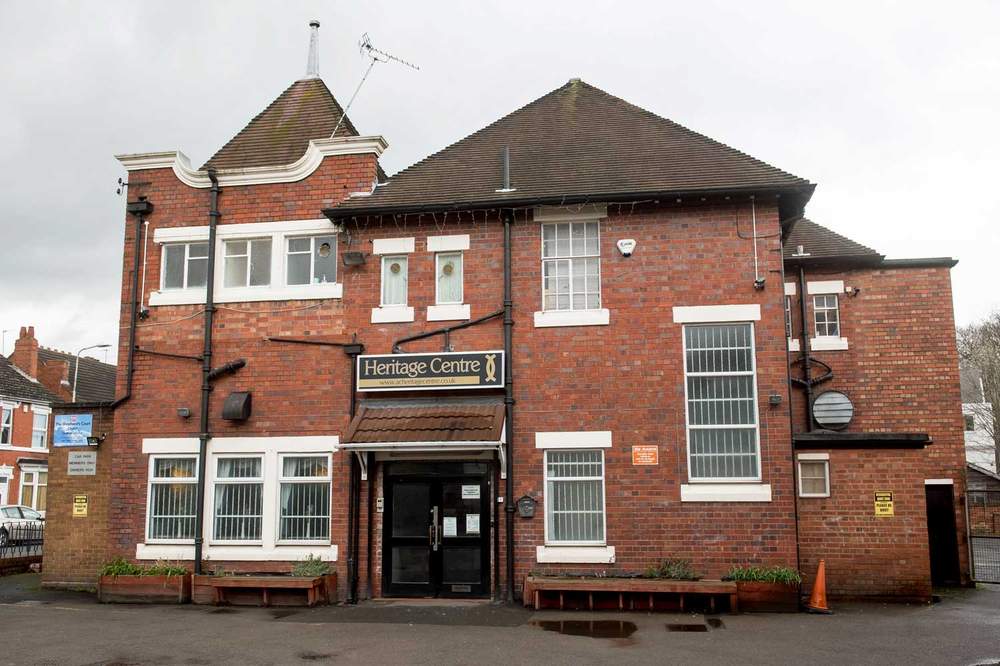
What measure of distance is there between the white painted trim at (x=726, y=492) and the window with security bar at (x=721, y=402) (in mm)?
112

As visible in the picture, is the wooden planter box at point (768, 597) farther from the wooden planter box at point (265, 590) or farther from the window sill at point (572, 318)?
the wooden planter box at point (265, 590)

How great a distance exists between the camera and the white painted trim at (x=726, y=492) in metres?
13.7

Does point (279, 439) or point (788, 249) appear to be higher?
point (788, 249)

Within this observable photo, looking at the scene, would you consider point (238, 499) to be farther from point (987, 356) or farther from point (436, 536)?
point (987, 356)

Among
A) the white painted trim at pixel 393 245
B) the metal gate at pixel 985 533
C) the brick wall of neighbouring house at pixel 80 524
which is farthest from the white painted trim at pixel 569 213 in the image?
the metal gate at pixel 985 533

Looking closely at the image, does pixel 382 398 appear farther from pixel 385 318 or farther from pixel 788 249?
pixel 788 249

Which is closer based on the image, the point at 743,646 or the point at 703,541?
the point at 743,646

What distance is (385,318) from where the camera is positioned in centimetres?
1517

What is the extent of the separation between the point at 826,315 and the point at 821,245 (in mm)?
1631

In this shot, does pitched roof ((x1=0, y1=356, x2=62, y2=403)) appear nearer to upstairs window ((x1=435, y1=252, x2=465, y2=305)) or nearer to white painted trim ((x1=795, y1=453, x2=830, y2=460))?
upstairs window ((x1=435, y1=252, x2=465, y2=305))

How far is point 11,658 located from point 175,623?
259 centimetres

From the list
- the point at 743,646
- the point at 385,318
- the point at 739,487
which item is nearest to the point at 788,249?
the point at 739,487

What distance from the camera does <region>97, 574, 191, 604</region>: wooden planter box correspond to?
47.3 ft

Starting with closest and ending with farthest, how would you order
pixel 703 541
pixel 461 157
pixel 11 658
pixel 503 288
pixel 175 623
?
pixel 11 658
pixel 175 623
pixel 703 541
pixel 503 288
pixel 461 157
